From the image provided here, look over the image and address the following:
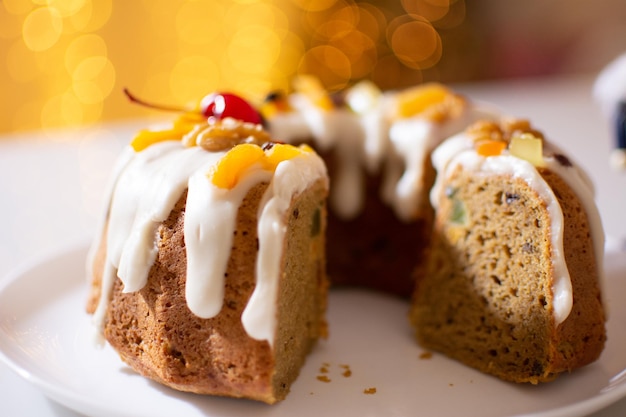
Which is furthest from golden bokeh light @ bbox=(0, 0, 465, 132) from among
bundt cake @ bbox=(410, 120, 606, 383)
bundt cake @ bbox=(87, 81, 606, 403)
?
bundt cake @ bbox=(410, 120, 606, 383)

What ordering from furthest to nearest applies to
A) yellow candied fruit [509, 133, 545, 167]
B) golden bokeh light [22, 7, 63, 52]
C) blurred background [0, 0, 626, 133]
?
1. blurred background [0, 0, 626, 133]
2. golden bokeh light [22, 7, 63, 52]
3. yellow candied fruit [509, 133, 545, 167]

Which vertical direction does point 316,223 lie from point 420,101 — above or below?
below

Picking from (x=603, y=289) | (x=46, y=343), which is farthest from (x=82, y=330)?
(x=603, y=289)

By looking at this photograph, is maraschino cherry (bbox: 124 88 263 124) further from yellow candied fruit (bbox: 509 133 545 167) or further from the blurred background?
the blurred background

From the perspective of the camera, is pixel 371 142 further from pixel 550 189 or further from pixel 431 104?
pixel 550 189

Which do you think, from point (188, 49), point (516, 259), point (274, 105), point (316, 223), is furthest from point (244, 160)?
point (188, 49)

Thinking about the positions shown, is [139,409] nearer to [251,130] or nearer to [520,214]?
[251,130]

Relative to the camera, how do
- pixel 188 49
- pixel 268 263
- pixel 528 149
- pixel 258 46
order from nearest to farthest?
pixel 268 263
pixel 528 149
pixel 188 49
pixel 258 46
